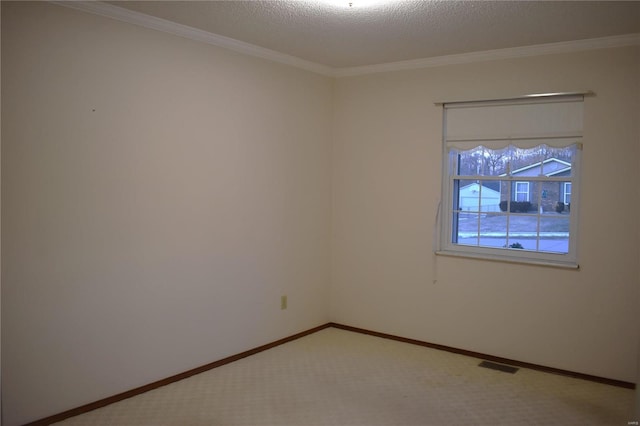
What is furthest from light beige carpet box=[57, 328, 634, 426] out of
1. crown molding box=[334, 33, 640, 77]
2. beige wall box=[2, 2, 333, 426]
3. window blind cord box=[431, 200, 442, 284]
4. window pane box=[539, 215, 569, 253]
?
crown molding box=[334, 33, 640, 77]

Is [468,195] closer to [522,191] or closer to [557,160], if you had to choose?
[522,191]

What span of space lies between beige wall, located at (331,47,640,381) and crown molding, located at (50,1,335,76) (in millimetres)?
654

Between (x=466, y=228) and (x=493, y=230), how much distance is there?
9.1 inches

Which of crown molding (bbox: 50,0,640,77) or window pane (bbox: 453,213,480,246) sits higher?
crown molding (bbox: 50,0,640,77)

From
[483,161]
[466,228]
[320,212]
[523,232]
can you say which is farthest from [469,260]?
[320,212]

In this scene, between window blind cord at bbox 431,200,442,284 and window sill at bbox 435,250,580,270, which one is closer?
window sill at bbox 435,250,580,270

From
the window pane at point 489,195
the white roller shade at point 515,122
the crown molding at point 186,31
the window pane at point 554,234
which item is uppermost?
the crown molding at point 186,31

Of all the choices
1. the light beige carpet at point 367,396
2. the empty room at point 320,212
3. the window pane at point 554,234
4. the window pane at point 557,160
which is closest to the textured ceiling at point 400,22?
the empty room at point 320,212

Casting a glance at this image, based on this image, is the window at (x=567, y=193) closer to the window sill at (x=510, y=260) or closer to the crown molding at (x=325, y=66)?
the window sill at (x=510, y=260)

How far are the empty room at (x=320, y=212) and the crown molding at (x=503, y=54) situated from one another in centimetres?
2

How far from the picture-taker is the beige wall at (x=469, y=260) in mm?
3844

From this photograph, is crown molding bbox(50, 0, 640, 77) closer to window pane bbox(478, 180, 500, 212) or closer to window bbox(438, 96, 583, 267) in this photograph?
window bbox(438, 96, 583, 267)

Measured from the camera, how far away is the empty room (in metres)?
3.17

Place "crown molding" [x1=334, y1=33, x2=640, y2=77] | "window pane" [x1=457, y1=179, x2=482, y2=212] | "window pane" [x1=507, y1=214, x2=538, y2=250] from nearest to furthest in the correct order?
1. "crown molding" [x1=334, y1=33, x2=640, y2=77]
2. "window pane" [x1=507, y1=214, x2=538, y2=250]
3. "window pane" [x1=457, y1=179, x2=482, y2=212]
